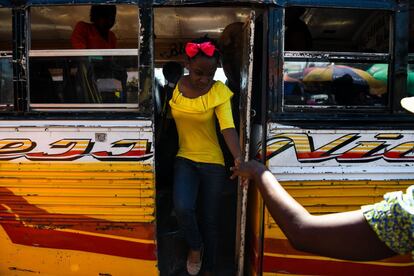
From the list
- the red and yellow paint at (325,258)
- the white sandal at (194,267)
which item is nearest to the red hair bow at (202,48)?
the red and yellow paint at (325,258)

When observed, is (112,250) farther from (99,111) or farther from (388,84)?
(388,84)

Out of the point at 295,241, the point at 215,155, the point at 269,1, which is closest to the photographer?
the point at 295,241

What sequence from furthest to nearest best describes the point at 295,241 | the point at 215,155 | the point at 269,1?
1. the point at 215,155
2. the point at 269,1
3. the point at 295,241

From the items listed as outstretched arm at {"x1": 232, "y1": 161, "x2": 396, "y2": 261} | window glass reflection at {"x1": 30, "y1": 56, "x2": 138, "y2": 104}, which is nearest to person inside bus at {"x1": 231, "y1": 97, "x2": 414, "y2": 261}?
outstretched arm at {"x1": 232, "y1": 161, "x2": 396, "y2": 261}

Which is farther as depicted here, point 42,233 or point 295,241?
point 42,233

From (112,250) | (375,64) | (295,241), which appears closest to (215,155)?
(112,250)

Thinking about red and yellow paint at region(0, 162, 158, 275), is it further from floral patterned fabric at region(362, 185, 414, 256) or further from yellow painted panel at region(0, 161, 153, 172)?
floral patterned fabric at region(362, 185, 414, 256)

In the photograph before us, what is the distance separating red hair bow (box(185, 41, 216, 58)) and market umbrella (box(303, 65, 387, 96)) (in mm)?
674

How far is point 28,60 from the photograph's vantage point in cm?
317

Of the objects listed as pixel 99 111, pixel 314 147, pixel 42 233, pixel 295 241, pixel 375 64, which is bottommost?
pixel 42 233

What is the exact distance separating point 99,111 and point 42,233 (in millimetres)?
964

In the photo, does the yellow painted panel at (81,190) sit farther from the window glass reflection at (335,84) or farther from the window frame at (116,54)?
the window glass reflection at (335,84)

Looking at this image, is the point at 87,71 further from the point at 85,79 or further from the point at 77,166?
the point at 77,166

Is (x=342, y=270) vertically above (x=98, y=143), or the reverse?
(x=98, y=143)
